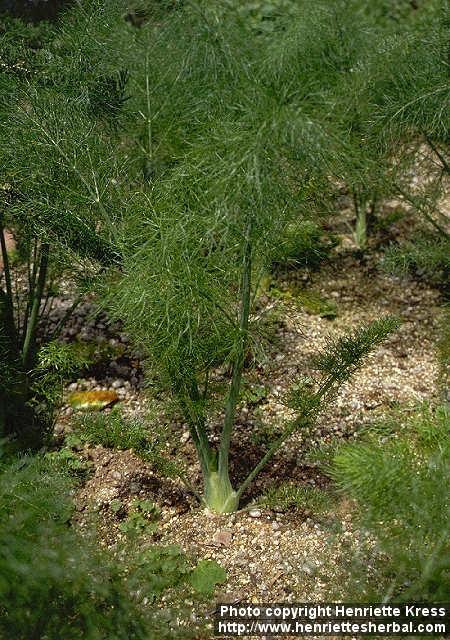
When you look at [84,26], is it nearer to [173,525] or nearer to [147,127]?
[147,127]

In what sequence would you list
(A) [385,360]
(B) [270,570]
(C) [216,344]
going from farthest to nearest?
(A) [385,360]
(B) [270,570]
(C) [216,344]

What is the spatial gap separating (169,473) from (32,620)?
2.68 feet

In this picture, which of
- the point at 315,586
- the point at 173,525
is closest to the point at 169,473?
the point at 173,525

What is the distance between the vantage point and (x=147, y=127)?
95.3 inches

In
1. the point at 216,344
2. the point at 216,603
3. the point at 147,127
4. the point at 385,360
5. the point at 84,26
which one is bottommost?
the point at 216,603

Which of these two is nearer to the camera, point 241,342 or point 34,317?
point 241,342

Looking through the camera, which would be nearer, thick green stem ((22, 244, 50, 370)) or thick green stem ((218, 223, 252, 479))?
thick green stem ((218, 223, 252, 479))

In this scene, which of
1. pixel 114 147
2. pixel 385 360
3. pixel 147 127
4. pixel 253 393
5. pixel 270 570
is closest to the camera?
pixel 270 570

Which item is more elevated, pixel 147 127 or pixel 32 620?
pixel 147 127

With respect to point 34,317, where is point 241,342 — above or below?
below

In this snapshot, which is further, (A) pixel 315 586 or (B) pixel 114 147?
(B) pixel 114 147

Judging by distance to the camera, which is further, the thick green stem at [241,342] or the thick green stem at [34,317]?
the thick green stem at [34,317]

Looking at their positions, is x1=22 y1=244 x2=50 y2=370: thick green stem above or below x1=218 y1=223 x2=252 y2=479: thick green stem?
above

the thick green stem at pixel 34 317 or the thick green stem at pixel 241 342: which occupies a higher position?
the thick green stem at pixel 34 317
